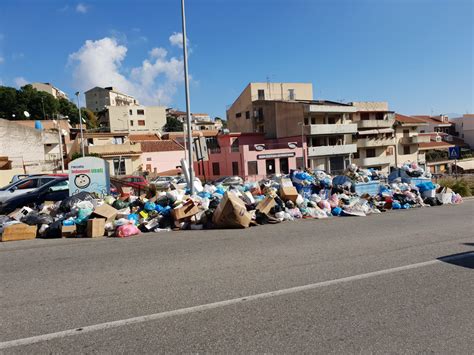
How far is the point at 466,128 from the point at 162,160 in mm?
60314

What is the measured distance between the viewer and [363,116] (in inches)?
2260

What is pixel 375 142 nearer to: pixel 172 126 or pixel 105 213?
pixel 172 126

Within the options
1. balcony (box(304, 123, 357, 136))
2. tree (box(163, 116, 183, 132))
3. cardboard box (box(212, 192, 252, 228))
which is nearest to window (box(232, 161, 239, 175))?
balcony (box(304, 123, 357, 136))

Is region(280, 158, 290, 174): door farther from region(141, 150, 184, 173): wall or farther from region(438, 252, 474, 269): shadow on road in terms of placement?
region(438, 252, 474, 269): shadow on road

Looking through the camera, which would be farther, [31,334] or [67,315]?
[67,315]

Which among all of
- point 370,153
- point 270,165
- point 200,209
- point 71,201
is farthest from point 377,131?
point 71,201

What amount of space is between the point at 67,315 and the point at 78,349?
86 cm

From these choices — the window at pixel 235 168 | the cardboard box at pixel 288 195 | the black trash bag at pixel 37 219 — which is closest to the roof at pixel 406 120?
the window at pixel 235 168

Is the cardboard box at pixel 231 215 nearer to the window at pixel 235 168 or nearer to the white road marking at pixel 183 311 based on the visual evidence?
the white road marking at pixel 183 311

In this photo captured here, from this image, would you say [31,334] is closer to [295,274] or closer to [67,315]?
[67,315]

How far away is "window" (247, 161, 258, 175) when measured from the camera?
140ft

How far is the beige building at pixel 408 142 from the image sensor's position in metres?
56.7

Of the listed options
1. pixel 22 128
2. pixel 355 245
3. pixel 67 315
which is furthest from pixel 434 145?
pixel 67 315

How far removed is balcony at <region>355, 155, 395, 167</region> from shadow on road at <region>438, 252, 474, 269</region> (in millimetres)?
48764
